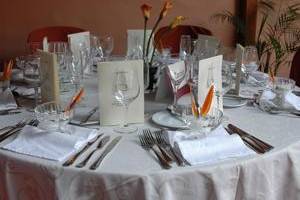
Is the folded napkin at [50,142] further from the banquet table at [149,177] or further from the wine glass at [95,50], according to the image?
the wine glass at [95,50]

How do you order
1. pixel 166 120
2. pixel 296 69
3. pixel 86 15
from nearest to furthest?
pixel 166 120, pixel 296 69, pixel 86 15

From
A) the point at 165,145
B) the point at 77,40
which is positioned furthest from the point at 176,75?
the point at 77,40

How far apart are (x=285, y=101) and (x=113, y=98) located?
25.0 inches

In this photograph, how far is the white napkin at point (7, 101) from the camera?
58.9 inches

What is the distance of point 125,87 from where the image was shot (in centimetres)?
136

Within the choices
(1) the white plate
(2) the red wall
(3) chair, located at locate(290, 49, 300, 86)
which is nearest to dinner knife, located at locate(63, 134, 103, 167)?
(1) the white plate

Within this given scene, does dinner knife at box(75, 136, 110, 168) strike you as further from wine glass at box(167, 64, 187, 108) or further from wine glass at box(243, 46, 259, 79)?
wine glass at box(243, 46, 259, 79)

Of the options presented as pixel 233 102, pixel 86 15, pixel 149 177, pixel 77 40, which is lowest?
pixel 149 177

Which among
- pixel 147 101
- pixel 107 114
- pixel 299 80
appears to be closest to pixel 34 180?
pixel 107 114

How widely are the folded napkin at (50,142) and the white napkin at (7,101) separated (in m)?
0.24

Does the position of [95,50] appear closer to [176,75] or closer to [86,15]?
[176,75]

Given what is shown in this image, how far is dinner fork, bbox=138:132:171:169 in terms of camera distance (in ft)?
3.64

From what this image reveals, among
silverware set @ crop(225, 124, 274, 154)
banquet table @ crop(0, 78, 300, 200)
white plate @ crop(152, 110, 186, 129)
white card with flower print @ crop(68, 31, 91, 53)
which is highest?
white card with flower print @ crop(68, 31, 91, 53)

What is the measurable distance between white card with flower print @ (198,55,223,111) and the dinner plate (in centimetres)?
9
